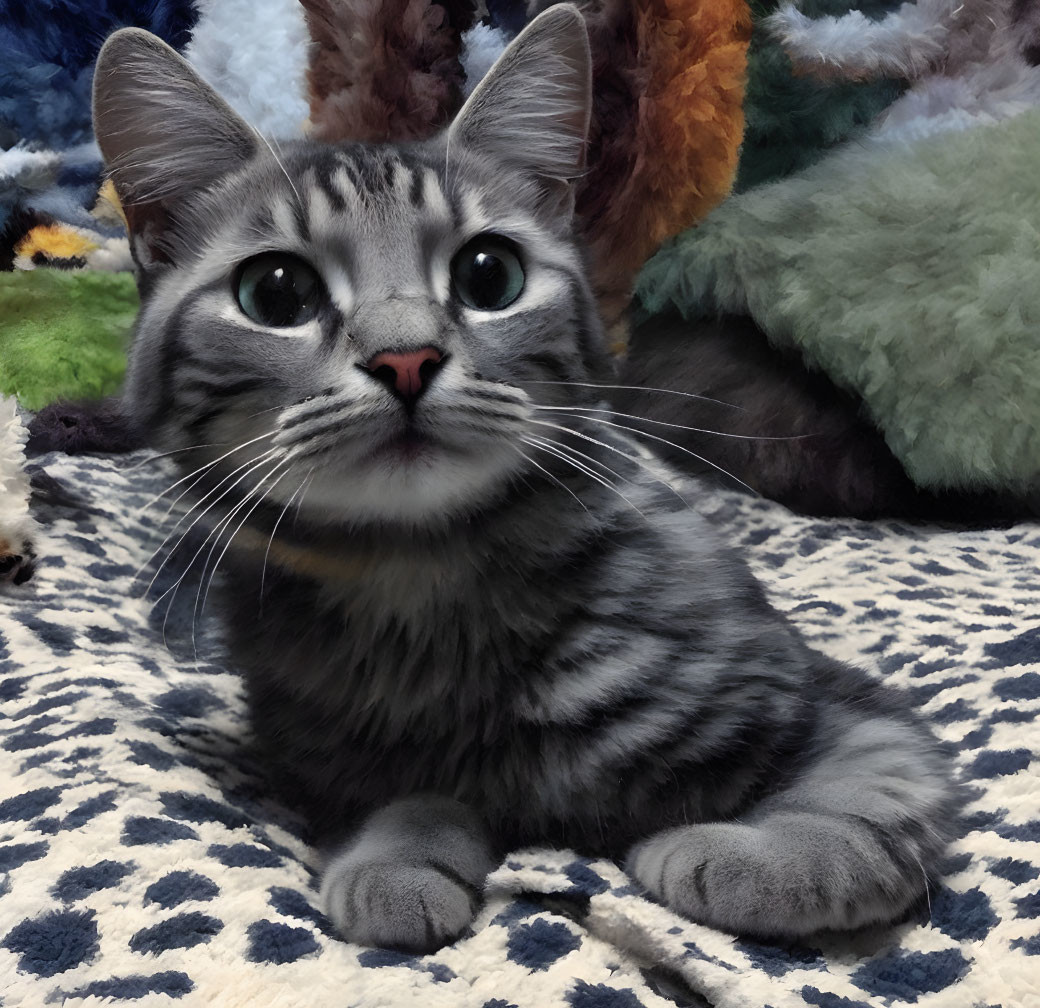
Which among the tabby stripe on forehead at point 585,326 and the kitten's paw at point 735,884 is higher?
the tabby stripe on forehead at point 585,326

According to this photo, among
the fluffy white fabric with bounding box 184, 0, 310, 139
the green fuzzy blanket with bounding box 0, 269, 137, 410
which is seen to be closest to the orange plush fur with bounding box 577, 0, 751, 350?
the fluffy white fabric with bounding box 184, 0, 310, 139

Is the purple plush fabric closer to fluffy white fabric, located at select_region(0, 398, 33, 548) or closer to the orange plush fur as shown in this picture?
fluffy white fabric, located at select_region(0, 398, 33, 548)

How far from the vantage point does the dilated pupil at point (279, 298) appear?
2.11ft

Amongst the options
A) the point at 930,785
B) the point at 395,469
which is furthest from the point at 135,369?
the point at 930,785

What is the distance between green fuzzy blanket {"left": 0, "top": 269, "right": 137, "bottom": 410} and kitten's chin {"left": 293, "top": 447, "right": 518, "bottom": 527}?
1087 mm

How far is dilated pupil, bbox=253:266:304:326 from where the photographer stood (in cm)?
64

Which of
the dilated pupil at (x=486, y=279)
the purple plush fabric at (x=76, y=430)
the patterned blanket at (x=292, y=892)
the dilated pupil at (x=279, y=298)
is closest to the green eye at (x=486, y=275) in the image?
the dilated pupil at (x=486, y=279)

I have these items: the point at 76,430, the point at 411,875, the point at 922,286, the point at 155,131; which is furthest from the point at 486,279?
the point at 76,430

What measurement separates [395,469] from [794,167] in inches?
45.0

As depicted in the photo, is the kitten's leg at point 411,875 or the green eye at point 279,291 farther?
the green eye at point 279,291

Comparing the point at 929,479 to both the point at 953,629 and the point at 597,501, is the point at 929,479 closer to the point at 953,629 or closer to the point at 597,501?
the point at 953,629

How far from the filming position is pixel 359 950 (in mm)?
528

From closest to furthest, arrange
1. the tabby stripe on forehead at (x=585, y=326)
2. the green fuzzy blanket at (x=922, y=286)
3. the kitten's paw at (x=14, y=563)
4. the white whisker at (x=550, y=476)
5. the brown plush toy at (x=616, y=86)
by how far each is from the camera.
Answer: the white whisker at (x=550, y=476) → the tabby stripe on forehead at (x=585, y=326) → the kitten's paw at (x=14, y=563) → the green fuzzy blanket at (x=922, y=286) → the brown plush toy at (x=616, y=86)

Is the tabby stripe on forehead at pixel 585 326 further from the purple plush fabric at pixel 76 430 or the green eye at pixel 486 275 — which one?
the purple plush fabric at pixel 76 430
